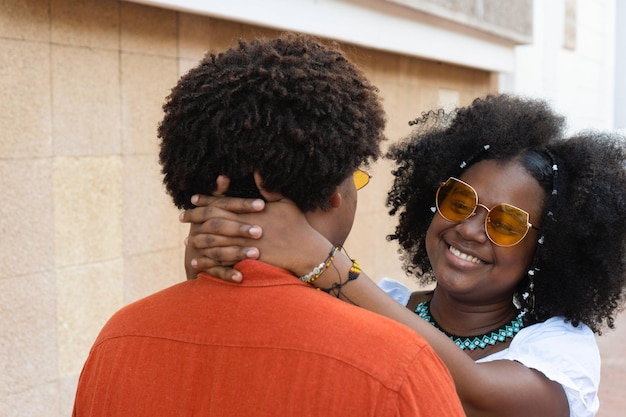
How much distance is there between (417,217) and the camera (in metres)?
3.06

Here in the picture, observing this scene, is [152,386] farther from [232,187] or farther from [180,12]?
[180,12]

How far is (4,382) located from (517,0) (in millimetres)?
7088

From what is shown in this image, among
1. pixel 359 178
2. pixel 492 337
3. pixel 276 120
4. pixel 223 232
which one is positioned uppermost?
pixel 276 120

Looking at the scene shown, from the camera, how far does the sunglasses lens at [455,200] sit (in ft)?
8.37

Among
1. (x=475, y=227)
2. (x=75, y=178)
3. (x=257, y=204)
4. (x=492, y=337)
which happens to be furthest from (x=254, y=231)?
(x=75, y=178)

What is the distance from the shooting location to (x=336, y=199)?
5.64 feet

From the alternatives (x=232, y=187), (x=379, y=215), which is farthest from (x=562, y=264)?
(x=379, y=215)

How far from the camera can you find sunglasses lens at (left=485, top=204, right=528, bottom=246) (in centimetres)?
249

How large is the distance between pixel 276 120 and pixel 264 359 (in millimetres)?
453

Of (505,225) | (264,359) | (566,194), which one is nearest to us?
(264,359)

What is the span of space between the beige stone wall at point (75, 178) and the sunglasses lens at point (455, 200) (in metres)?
2.41

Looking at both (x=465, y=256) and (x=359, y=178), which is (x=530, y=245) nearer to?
(x=465, y=256)

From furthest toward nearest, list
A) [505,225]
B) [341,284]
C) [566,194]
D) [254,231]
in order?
[566,194]
[505,225]
[341,284]
[254,231]

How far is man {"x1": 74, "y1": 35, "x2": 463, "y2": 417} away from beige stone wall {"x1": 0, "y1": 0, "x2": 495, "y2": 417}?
2650 millimetres
